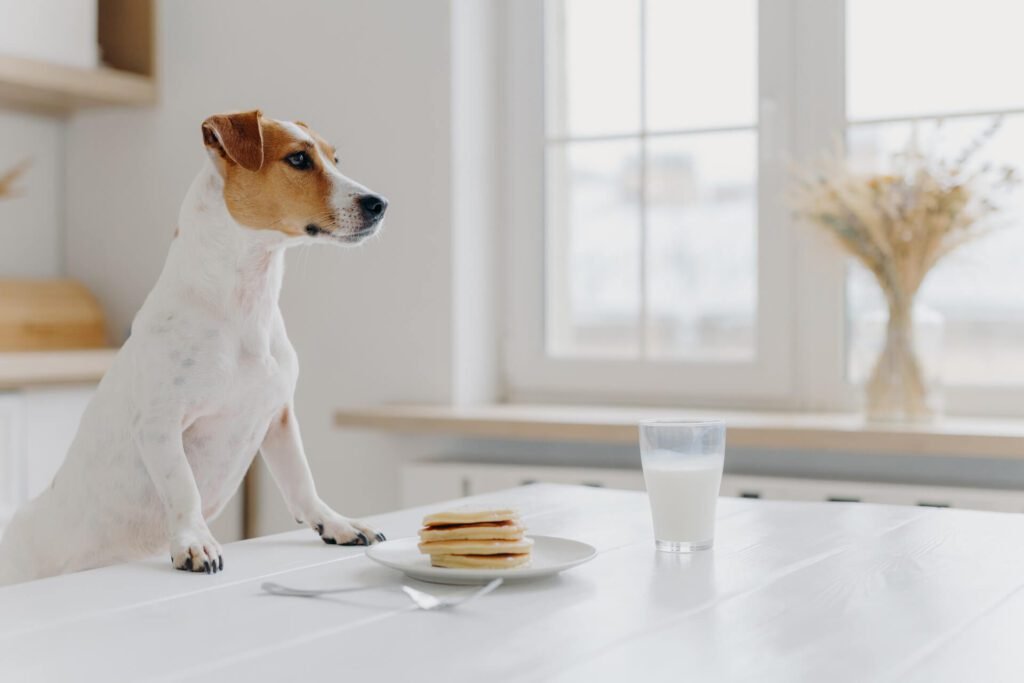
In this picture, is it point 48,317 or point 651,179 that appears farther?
point 48,317

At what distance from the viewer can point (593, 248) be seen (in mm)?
2676

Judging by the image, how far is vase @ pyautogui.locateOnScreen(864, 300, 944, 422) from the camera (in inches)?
84.6

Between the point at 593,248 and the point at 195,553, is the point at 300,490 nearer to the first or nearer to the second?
Result: the point at 195,553

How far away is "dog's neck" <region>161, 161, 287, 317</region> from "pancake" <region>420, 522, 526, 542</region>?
0.42 metres

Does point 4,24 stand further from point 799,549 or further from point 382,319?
point 799,549

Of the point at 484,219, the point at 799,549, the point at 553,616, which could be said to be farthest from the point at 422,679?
the point at 484,219

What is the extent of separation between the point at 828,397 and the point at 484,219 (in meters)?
0.85

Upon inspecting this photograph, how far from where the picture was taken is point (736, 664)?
0.79 meters

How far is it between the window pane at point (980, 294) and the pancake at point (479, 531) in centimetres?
135

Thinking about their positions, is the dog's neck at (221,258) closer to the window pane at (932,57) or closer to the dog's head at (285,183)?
the dog's head at (285,183)

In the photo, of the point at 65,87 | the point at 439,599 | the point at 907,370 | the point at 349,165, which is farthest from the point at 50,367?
the point at 439,599

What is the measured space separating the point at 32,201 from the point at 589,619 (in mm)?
2578

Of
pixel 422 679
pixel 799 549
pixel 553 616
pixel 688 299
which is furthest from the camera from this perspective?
pixel 688 299

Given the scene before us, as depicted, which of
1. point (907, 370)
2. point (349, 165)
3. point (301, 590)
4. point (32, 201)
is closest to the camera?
point (301, 590)
